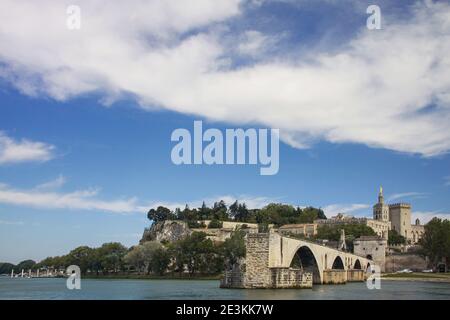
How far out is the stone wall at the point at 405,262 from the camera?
71312 millimetres

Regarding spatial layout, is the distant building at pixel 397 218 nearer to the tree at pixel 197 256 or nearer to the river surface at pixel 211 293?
the tree at pixel 197 256

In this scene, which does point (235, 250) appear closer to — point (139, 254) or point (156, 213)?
point (139, 254)

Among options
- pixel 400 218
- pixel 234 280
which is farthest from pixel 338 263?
pixel 400 218

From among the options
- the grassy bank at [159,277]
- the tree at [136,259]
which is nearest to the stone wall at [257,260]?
the grassy bank at [159,277]

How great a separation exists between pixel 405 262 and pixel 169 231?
30.0 meters

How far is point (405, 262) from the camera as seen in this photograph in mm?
72625

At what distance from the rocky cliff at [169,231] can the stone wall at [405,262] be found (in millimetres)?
25042

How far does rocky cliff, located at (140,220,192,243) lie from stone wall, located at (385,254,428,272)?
25.0 metres

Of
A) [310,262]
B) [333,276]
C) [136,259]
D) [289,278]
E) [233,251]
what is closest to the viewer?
[289,278]

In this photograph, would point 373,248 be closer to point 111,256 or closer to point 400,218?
point 400,218

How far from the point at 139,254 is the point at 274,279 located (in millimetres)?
32459

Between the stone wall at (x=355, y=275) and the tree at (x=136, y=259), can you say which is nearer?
the stone wall at (x=355, y=275)

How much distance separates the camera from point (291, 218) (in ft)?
316

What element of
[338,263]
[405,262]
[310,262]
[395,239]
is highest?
[395,239]
